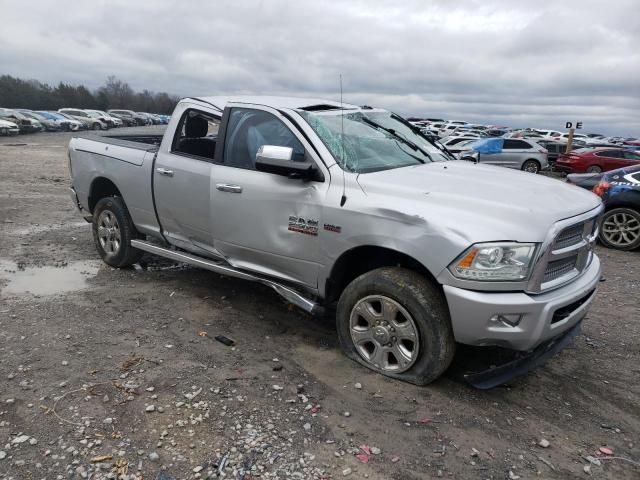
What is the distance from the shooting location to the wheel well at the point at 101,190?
5.99 metres

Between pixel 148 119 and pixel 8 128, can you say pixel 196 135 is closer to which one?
pixel 8 128

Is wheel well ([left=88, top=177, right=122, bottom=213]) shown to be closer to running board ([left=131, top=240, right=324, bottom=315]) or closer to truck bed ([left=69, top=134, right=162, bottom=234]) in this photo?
truck bed ([left=69, top=134, right=162, bottom=234])

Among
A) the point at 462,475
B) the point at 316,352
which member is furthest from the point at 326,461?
the point at 316,352

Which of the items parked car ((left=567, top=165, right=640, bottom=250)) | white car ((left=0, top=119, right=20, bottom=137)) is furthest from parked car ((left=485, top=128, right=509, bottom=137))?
white car ((left=0, top=119, right=20, bottom=137))

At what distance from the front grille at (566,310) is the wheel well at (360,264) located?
776 millimetres

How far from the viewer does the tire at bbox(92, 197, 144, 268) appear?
5.78 m

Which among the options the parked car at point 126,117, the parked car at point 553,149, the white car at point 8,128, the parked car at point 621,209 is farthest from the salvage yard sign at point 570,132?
the parked car at point 126,117

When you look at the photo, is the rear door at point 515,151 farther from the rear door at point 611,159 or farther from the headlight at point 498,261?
the headlight at point 498,261

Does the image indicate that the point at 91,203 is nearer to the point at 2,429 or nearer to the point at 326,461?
the point at 2,429

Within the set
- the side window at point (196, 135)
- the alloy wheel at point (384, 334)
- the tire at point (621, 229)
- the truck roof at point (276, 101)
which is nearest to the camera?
the alloy wheel at point (384, 334)

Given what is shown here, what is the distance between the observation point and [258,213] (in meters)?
4.21

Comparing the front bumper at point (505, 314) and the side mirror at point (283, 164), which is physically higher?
the side mirror at point (283, 164)

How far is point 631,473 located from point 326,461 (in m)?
1.65

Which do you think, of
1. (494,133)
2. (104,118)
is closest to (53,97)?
(104,118)
